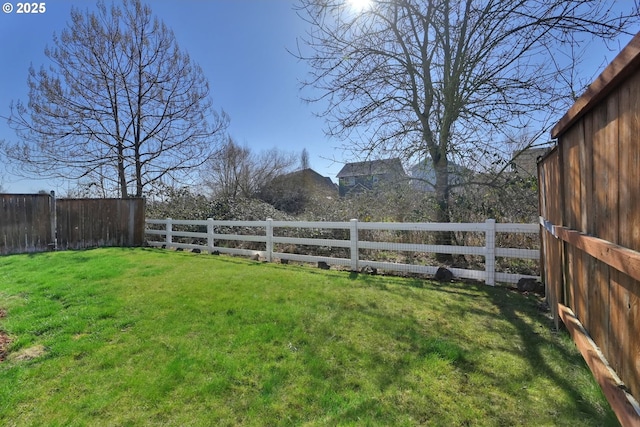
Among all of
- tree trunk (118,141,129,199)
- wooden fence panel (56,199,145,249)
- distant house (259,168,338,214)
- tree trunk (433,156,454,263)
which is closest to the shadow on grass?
tree trunk (433,156,454,263)

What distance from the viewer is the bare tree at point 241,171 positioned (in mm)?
21344

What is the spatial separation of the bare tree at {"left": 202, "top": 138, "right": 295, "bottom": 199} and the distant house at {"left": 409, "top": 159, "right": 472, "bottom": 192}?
15.5 metres

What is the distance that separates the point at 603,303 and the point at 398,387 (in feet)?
4.74

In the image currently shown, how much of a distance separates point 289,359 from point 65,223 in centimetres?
1081

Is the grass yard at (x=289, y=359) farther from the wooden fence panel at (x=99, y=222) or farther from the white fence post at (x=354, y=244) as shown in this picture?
the wooden fence panel at (x=99, y=222)

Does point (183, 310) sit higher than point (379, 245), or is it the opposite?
point (379, 245)

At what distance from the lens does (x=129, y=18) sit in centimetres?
1247

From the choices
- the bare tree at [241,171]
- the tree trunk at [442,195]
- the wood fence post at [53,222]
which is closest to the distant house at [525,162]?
the tree trunk at [442,195]

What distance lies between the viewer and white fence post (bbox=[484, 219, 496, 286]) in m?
4.71

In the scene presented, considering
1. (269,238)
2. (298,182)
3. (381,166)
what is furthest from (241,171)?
(381,166)

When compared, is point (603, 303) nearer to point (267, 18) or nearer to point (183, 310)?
point (183, 310)

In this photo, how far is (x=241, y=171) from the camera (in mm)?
22812

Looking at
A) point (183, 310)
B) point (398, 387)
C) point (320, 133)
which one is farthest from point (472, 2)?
point (183, 310)

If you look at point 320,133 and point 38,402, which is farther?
point 320,133
